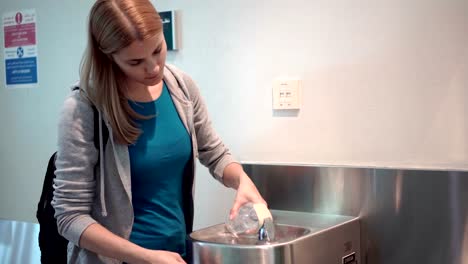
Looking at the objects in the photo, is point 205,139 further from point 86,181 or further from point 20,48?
point 20,48

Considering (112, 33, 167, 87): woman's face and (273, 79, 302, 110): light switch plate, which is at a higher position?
(112, 33, 167, 87): woman's face

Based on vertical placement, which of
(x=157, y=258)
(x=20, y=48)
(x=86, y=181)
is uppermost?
(x=20, y=48)

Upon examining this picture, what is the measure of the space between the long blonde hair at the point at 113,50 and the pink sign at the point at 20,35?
0.82 metres

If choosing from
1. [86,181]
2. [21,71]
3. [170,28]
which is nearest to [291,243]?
[86,181]

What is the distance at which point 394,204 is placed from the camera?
4.00 feet

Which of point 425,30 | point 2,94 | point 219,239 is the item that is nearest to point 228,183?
point 219,239

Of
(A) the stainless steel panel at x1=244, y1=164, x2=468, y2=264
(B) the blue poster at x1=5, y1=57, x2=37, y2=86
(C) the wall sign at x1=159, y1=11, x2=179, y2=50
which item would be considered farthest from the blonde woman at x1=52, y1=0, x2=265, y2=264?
(B) the blue poster at x1=5, y1=57, x2=37, y2=86

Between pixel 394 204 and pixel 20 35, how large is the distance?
1244 mm

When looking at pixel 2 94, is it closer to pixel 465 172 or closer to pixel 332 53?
pixel 332 53

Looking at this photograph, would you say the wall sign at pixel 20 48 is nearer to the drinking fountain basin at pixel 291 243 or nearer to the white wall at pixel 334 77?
the white wall at pixel 334 77

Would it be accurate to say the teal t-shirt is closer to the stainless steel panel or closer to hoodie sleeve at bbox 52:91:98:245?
hoodie sleeve at bbox 52:91:98:245

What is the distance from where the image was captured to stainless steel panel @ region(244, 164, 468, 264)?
45.4 inches

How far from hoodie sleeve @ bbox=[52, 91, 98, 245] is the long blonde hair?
36 millimetres

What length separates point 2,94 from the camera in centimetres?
188
